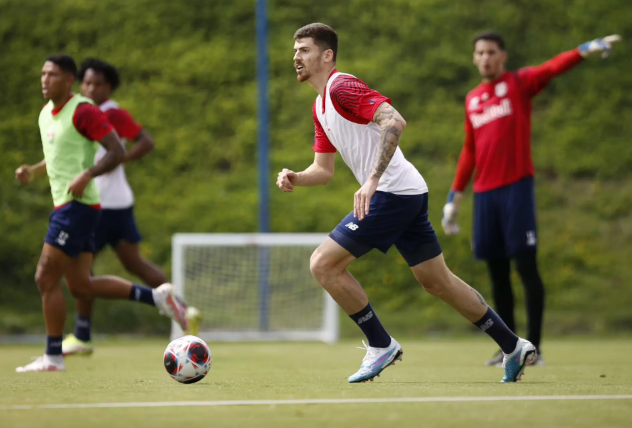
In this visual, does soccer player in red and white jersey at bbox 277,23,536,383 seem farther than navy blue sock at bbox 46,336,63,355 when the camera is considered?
No

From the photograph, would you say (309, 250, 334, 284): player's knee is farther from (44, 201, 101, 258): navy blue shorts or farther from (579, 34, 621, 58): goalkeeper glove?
(579, 34, 621, 58): goalkeeper glove

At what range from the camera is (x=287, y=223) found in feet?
41.3

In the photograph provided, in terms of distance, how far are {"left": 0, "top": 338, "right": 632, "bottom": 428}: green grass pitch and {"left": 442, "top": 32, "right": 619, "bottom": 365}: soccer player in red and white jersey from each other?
2.06 feet

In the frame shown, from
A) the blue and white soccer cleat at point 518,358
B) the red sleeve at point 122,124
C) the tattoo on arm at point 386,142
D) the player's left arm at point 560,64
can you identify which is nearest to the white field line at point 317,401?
the blue and white soccer cleat at point 518,358

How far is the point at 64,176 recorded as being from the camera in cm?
627

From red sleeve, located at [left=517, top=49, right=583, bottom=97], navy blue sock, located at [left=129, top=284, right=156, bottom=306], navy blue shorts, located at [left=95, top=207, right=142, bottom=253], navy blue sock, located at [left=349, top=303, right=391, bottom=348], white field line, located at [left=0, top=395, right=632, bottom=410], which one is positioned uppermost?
red sleeve, located at [left=517, top=49, right=583, bottom=97]

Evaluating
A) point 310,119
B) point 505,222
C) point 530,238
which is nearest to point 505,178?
point 505,222

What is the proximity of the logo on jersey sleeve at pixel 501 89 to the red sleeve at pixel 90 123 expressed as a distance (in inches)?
111

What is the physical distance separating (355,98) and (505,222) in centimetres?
255

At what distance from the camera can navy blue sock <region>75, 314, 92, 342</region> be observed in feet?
24.7

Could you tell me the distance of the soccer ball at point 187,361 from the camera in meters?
4.87

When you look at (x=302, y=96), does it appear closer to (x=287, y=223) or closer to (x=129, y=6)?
(x=287, y=223)

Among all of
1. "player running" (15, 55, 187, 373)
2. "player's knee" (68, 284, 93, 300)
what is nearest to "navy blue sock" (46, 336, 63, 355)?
"player running" (15, 55, 187, 373)

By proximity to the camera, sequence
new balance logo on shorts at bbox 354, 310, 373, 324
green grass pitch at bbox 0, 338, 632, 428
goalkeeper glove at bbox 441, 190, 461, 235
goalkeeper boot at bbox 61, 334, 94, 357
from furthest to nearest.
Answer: goalkeeper boot at bbox 61, 334, 94, 357
goalkeeper glove at bbox 441, 190, 461, 235
new balance logo on shorts at bbox 354, 310, 373, 324
green grass pitch at bbox 0, 338, 632, 428
